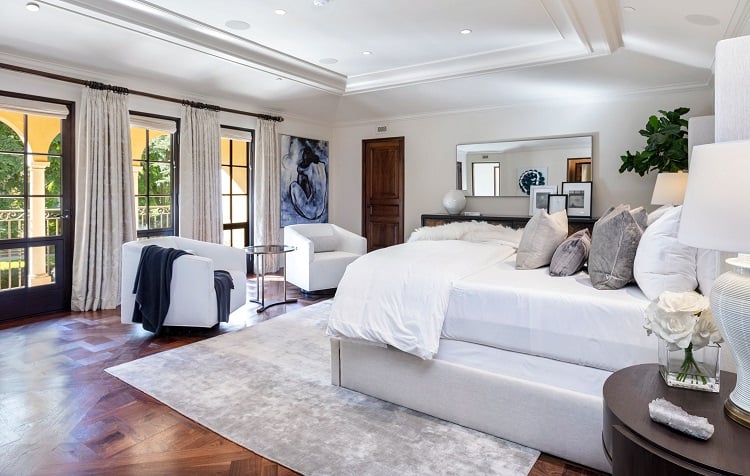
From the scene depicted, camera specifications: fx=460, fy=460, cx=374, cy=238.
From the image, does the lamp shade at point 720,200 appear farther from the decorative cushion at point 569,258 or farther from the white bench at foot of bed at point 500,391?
the decorative cushion at point 569,258

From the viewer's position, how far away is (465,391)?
7.80 ft

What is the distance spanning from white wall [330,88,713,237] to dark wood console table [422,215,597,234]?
0.26m

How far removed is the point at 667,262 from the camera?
76.4 inches

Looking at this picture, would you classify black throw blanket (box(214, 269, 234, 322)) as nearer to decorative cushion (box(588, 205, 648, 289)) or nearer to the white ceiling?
the white ceiling

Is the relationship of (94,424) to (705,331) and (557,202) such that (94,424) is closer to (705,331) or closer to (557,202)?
(705,331)

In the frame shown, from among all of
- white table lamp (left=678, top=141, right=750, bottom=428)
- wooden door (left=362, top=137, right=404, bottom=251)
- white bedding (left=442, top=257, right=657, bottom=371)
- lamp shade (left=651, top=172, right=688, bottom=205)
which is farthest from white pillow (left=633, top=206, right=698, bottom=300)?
wooden door (left=362, top=137, right=404, bottom=251)

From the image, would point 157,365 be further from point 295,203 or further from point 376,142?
point 376,142

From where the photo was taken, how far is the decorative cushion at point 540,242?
2.81m

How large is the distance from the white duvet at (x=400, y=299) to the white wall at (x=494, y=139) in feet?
12.1

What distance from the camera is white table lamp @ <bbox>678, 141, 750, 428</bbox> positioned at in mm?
1080

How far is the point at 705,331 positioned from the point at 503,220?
201 inches

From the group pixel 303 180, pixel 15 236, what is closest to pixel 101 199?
pixel 15 236

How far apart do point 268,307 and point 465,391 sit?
10.0 feet

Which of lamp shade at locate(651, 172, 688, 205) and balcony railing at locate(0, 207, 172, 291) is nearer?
lamp shade at locate(651, 172, 688, 205)
